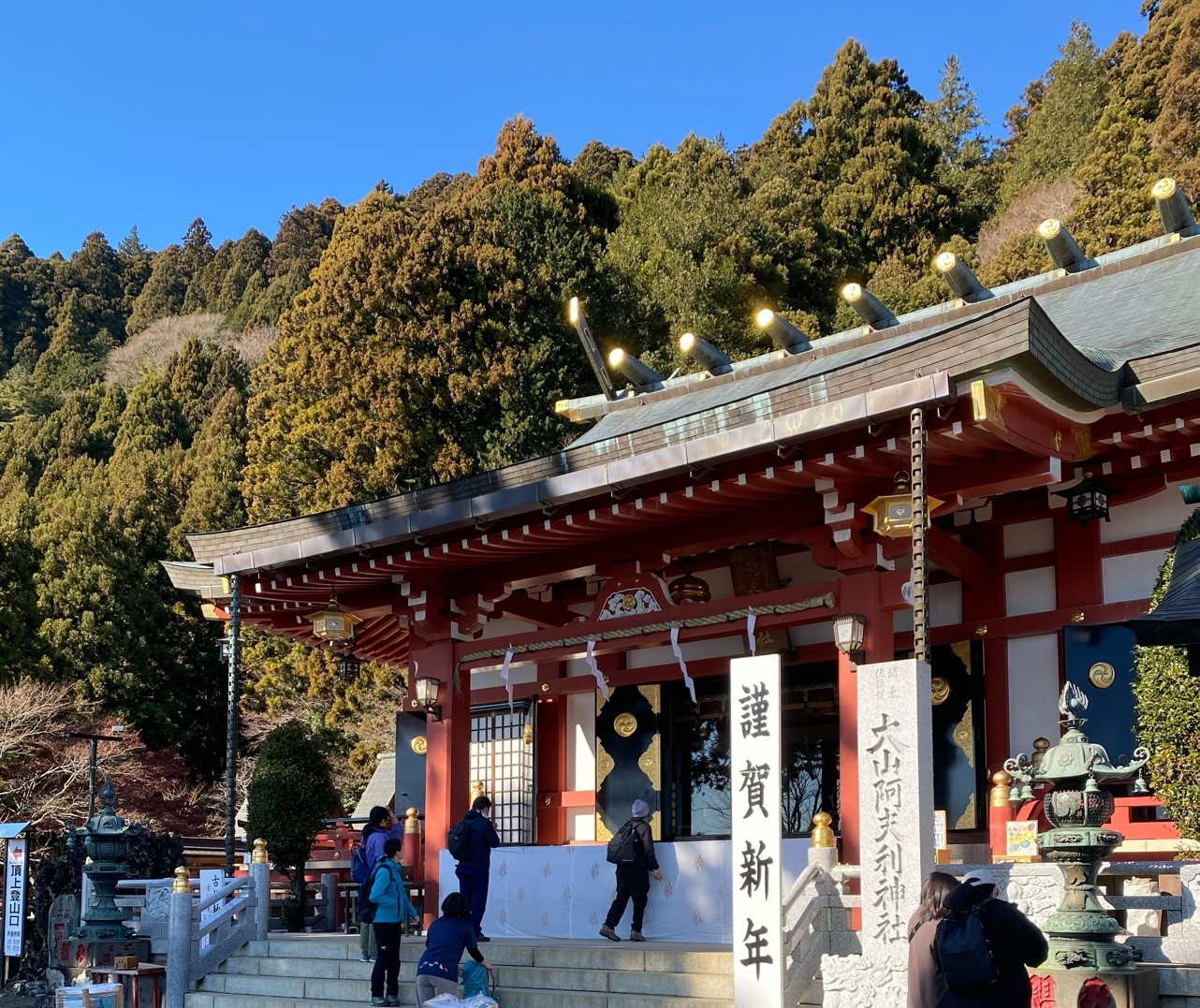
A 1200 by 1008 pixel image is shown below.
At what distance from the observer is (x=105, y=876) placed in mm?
13211

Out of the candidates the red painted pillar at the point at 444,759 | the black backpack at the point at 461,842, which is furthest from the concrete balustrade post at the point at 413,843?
the black backpack at the point at 461,842

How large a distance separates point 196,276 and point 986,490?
6255 centimetres

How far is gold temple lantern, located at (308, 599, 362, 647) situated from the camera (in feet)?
48.8

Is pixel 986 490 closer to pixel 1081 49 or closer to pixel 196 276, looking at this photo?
pixel 1081 49

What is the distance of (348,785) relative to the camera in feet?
100

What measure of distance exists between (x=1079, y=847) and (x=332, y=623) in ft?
29.9

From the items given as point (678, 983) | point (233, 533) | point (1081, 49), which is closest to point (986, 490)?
point (678, 983)

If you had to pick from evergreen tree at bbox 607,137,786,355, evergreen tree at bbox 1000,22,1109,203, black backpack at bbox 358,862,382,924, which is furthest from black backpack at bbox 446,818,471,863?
evergreen tree at bbox 1000,22,1109,203

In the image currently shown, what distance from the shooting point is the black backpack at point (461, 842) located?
10.9 metres

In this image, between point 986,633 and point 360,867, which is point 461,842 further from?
point 986,633

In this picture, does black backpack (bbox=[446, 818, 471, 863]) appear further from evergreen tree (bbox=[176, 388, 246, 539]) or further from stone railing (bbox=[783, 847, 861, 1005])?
evergreen tree (bbox=[176, 388, 246, 539])

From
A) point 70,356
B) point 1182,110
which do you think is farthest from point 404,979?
point 70,356

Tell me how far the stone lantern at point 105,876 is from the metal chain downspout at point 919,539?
8.36 meters

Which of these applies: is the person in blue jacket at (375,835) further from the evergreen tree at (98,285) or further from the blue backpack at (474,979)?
the evergreen tree at (98,285)
